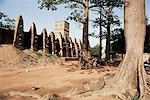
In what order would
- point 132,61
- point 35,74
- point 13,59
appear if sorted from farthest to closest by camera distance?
1. point 13,59
2. point 35,74
3. point 132,61

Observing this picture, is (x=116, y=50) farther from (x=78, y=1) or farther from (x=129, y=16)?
(x=129, y=16)

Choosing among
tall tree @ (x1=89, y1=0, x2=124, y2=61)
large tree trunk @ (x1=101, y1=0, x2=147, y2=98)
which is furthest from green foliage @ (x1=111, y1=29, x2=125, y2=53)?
large tree trunk @ (x1=101, y1=0, x2=147, y2=98)

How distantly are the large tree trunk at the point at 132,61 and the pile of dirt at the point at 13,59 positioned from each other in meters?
12.0

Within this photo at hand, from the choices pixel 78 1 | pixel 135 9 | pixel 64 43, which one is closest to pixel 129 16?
pixel 135 9

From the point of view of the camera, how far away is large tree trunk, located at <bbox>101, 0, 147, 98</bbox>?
9.57 m

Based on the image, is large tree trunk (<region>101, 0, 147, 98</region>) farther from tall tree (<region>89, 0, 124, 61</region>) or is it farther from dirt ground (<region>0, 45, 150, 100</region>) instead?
tall tree (<region>89, 0, 124, 61</region>)

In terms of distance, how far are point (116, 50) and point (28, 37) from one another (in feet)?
83.1

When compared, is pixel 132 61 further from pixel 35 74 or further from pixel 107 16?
pixel 107 16

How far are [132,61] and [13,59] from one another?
13629mm

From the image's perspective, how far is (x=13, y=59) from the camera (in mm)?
21656

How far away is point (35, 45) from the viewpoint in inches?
1070

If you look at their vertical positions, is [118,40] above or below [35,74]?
above

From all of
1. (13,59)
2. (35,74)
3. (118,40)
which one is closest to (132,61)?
(35,74)

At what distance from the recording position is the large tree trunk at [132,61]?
31.4ft
